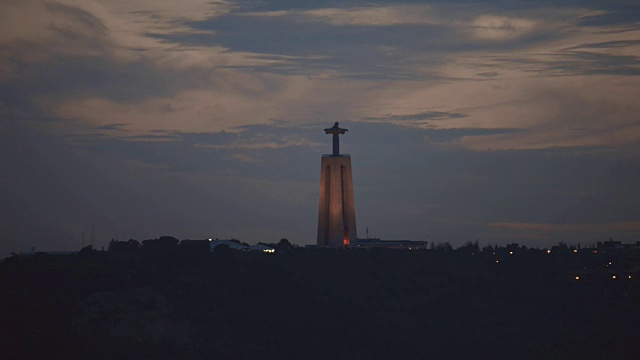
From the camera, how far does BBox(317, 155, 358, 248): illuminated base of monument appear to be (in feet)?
357

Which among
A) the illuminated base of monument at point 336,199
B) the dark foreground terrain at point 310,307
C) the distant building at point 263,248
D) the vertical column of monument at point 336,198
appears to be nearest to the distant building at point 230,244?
the distant building at point 263,248

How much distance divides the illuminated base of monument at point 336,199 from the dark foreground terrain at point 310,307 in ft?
12.1

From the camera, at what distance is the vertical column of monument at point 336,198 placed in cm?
10888

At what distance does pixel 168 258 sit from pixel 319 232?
1688cm

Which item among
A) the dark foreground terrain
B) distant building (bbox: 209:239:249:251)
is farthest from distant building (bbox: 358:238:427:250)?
distant building (bbox: 209:239:249:251)

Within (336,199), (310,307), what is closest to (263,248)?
(336,199)

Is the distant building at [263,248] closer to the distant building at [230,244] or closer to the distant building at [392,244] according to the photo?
the distant building at [230,244]

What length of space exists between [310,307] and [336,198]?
15.7 m

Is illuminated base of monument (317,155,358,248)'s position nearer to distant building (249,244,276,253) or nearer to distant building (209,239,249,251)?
distant building (249,244,276,253)

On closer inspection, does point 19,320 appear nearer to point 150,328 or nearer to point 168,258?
point 150,328

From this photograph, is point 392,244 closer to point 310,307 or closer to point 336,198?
point 336,198

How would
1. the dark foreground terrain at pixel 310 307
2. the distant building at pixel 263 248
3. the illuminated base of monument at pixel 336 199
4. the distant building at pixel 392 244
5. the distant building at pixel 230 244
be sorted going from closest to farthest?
the dark foreground terrain at pixel 310 307 < the illuminated base of monument at pixel 336 199 < the distant building at pixel 230 244 < the distant building at pixel 263 248 < the distant building at pixel 392 244

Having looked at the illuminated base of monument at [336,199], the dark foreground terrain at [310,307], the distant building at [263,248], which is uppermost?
the illuminated base of monument at [336,199]

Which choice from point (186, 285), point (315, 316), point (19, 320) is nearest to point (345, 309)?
point (315, 316)
